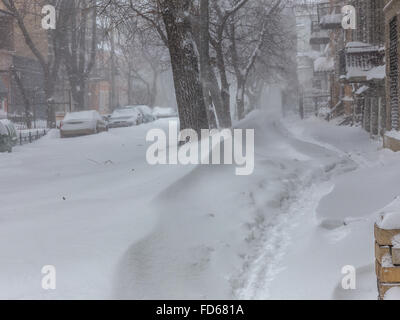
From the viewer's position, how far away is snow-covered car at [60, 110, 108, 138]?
25484 mm

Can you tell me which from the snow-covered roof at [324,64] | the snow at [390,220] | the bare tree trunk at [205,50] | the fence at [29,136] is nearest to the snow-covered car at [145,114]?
the fence at [29,136]

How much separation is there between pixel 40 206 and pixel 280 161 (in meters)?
7.26

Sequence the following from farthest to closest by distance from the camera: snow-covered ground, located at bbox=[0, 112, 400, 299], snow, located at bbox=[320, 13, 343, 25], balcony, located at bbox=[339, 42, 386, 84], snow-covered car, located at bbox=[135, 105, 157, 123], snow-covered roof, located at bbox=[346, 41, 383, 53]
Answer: snow-covered car, located at bbox=[135, 105, 157, 123], snow, located at bbox=[320, 13, 343, 25], snow-covered roof, located at bbox=[346, 41, 383, 53], balcony, located at bbox=[339, 42, 386, 84], snow-covered ground, located at bbox=[0, 112, 400, 299]

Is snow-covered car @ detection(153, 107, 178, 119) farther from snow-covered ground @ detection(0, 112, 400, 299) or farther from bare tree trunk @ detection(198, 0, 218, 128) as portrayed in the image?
snow-covered ground @ detection(0, 112, 400, 299)

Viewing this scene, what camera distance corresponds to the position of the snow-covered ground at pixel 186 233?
16.0 feet

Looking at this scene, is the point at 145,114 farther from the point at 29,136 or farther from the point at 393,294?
the point at 393,294

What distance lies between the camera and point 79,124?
25.6m

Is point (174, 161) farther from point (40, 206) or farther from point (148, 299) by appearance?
point (148, 299)

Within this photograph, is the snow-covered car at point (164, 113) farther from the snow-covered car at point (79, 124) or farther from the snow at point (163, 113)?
the snow-covered car at point (79, 124)

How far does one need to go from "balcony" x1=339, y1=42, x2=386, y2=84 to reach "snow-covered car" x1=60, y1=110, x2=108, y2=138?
40.8 ft

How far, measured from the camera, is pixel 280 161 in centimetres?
1288

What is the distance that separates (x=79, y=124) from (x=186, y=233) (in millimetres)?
20271

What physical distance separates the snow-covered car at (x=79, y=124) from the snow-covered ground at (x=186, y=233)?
15.0 metres

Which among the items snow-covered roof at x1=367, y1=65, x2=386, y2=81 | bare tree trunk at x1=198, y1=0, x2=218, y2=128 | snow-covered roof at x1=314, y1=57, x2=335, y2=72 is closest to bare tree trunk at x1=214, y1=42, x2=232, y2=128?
bare tree trunk at x1=198, y1=0, x2=218, y2=128
